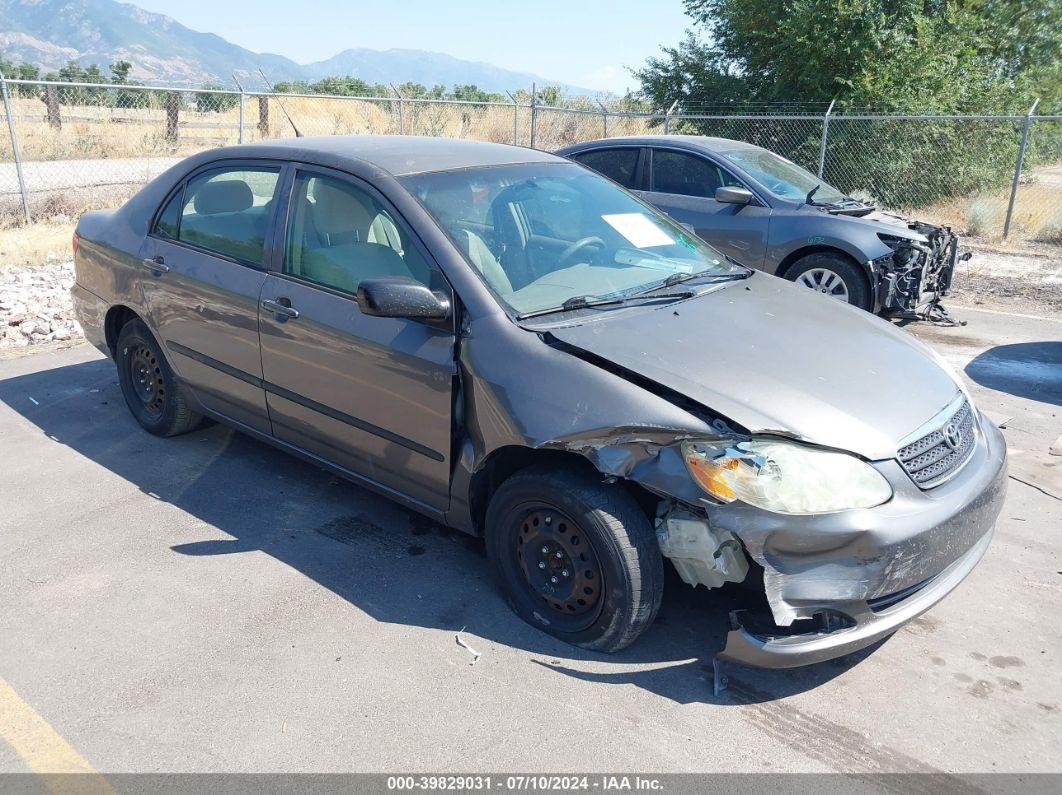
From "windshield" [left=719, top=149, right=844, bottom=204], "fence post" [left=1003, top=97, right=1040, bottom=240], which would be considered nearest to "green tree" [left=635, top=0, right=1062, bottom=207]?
"fence post" [left=1003, top=97, right=1040, bottom=240]

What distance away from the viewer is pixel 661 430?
2.77 m

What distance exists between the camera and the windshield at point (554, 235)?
349cm

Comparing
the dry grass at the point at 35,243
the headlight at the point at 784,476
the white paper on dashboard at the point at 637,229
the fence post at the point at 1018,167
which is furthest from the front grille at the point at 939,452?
the fence post at the point at 1018,167

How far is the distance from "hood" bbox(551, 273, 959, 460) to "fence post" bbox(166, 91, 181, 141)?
1580cm

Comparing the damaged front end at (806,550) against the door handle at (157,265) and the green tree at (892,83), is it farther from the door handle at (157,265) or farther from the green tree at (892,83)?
the green tree at (892,83)

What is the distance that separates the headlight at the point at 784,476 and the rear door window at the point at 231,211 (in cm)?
246

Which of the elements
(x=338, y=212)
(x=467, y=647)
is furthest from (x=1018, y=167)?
(x=467, y=647)

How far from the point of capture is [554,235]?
3.83m

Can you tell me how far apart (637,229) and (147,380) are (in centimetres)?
306

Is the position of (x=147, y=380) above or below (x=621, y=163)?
below

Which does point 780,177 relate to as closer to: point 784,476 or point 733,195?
point 733,195

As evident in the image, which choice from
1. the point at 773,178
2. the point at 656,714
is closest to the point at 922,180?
the point at 773,178

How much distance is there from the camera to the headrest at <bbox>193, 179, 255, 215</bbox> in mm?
4363

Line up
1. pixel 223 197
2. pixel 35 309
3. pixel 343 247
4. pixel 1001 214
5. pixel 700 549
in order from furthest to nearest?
pixel 1001 214 → pixel 35 309 → pixel 223 197 → pixel 343 247 → pixel 700 549
